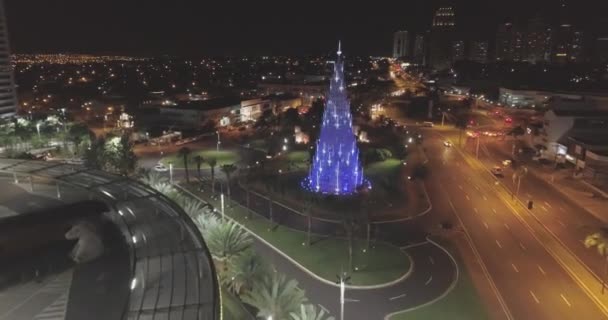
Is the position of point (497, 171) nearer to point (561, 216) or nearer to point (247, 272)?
point (561, 216)

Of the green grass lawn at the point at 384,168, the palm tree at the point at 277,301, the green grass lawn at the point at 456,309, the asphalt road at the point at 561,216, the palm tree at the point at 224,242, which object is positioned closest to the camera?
the palm tree at the point at 277,301

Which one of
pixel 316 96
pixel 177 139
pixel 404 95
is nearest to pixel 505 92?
pixel 404 95

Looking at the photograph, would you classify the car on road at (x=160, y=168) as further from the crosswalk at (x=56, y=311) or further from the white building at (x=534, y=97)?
the white building at (x=534, y=97)

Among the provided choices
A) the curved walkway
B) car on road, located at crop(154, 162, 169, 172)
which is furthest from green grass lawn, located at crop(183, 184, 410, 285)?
car on road, located at crop(154, 162, 169, 172)

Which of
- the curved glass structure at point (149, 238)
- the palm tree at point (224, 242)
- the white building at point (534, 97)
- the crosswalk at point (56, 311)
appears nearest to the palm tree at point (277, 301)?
the curved glass structure at point (149, 238)

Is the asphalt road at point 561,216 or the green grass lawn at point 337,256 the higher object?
the green grass lawn at point 337,256

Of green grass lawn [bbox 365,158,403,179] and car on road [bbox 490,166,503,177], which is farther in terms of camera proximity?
car on road [bbox 490,166,503,177]

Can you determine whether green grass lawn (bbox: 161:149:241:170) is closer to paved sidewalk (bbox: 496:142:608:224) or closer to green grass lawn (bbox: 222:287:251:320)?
green grass lawn (bbox: 222:287:251:320)

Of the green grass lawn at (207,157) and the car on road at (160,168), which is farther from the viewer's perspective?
the green grass lawn at (207,157)
